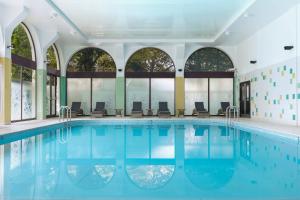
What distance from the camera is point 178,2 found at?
28.6 feet

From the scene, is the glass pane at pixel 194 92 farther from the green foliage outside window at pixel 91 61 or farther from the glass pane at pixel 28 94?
the glass pane at pixel 28 94

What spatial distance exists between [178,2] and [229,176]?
6241 millimetres

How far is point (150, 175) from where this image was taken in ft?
12.6

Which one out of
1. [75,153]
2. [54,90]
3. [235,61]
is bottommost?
[75,153]

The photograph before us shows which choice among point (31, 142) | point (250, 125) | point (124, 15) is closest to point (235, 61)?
point (250, 125)

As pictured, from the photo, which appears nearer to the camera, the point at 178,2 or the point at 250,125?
the point at 178,2

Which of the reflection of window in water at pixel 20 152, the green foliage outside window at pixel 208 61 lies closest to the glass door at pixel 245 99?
the green foliage outside window at pixel 208 61

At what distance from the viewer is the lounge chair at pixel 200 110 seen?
13992 mm

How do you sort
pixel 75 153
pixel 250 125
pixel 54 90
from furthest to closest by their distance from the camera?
pixel 54 90 → pixel 250 125 → pixel 75 153

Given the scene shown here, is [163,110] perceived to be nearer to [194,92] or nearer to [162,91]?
[162,91]

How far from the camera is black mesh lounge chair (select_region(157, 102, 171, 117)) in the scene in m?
13.8

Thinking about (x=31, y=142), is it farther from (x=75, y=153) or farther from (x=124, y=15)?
(x=124, y=15)

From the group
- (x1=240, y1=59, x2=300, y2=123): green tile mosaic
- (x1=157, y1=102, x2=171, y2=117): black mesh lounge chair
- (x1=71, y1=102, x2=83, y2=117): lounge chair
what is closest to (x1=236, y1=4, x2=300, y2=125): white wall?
(x1=240, y1=59, x2=300, y2=123): green tile mosaic

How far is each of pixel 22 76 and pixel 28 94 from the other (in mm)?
944
